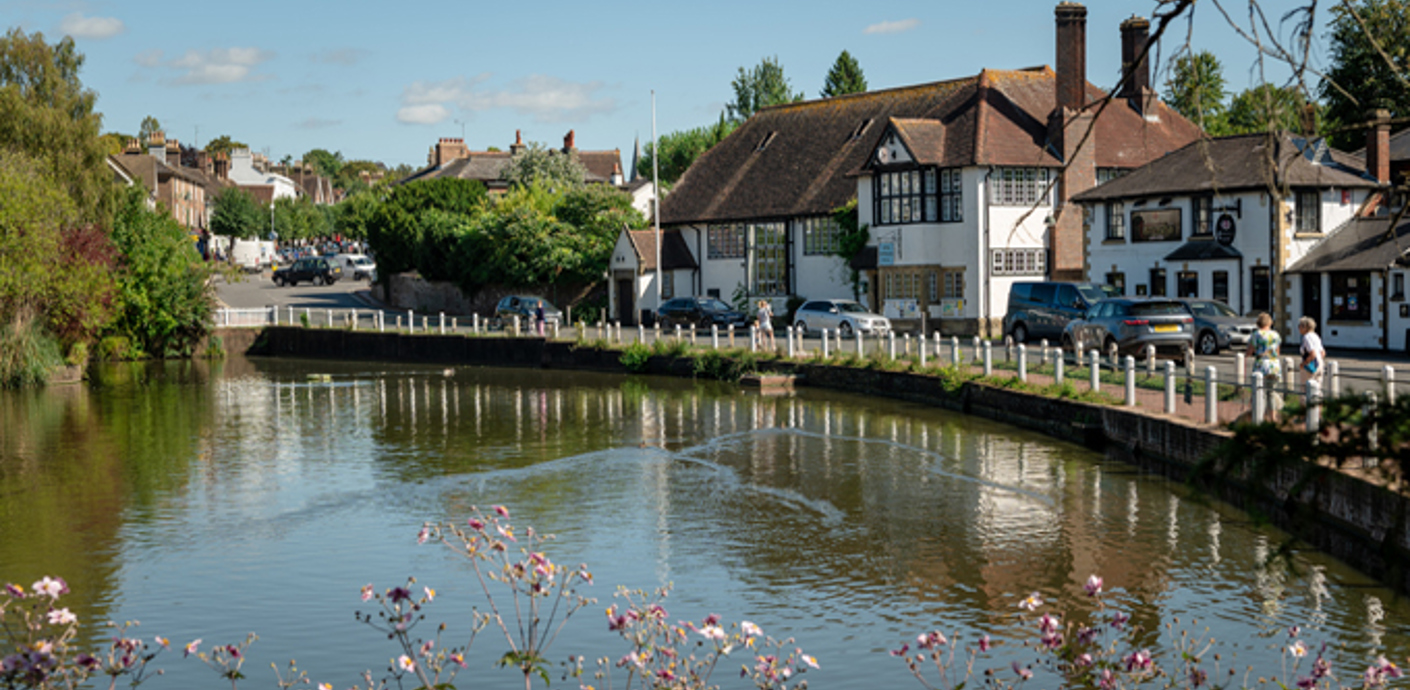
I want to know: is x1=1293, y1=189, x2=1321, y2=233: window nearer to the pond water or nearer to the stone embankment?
the stone embankment

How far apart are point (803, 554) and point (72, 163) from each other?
4297 centimetres

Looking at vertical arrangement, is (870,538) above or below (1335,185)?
below

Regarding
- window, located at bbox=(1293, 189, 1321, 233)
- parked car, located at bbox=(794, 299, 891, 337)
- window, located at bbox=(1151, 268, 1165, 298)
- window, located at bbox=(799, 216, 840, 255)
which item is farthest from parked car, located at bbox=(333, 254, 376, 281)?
window, located at bbox=(1293, 189, 1321, 233)

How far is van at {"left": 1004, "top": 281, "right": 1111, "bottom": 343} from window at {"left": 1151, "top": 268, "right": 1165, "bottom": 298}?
4357 mm

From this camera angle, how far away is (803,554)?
16781mm

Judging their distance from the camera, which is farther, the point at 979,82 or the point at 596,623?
the point at 979,82

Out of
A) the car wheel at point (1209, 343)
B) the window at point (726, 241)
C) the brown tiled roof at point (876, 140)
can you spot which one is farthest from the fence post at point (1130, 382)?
the window at point (726, 241)

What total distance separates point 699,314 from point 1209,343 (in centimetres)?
2362

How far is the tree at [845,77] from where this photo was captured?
97.2 metres

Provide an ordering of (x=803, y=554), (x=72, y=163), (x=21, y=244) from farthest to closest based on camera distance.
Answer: (x=72, y=163) < (x=21, y=244) < (x=803, y=554)

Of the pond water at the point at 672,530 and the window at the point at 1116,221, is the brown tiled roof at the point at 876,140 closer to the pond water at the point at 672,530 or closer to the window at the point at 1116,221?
the window at the point at 1116,221

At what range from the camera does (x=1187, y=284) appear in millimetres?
41656

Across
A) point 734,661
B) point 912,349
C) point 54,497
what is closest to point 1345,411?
point 734,661

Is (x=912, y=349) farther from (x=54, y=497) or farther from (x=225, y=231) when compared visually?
(x=225, y=231)
